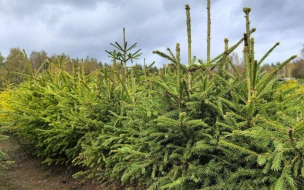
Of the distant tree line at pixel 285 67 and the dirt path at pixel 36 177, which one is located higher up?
the distant tree line at pixel 285 67

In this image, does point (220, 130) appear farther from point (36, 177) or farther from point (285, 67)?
point (285, 67)

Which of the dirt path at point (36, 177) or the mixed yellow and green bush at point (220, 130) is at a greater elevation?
the mixed yellow and green bush at point (220, 130)

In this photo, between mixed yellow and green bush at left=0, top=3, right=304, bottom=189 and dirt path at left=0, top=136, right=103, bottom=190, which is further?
dirt path at left=0, top=136, right=103, bottom=190

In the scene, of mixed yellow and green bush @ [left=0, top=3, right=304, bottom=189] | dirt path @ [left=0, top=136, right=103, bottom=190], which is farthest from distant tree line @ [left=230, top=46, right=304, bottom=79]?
dirt path @ [left=0, top=136, right=103, bottom=190]

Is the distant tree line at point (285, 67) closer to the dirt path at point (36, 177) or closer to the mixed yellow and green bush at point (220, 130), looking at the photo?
the mixed yellow and green bush at point (220, 130)

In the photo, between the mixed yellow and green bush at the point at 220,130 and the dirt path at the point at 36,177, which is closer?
the mixed yellow and green bush at the point at 220,130

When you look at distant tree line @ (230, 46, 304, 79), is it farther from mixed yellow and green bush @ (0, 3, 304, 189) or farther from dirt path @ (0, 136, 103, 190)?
dirt path @ (0, 136, 103, 190)

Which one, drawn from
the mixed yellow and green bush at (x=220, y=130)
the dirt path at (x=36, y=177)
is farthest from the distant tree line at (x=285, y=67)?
the dirt path at (x=36, y=177)

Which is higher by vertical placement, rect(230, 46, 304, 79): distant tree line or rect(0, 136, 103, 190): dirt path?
rect(230, 46, 304, 79): distant tree line

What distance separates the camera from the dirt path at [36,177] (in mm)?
4891

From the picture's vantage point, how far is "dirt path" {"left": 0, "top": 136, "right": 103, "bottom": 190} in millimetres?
4891

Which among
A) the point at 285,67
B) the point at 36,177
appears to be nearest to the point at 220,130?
the point at 36,177

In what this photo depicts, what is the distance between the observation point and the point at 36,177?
5.41 meters

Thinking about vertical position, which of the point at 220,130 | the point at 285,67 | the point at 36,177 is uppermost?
the point at 285,67
